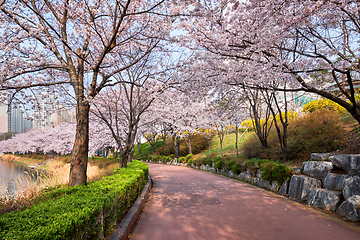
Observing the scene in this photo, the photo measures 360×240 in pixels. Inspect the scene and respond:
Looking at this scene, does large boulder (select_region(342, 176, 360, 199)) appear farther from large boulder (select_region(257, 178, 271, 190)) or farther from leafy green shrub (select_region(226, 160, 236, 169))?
leafy green shrub (select_region(226, 160, 236, 169))

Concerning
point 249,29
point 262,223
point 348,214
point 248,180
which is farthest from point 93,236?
point 248,180

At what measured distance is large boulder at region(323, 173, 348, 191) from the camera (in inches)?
199

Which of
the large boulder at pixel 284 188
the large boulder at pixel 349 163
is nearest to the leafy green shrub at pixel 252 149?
the large boulder at pixel 284 188

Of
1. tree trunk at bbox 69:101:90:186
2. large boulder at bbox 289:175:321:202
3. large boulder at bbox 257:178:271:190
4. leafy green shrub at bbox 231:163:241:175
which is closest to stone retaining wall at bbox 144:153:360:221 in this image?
large boulder at bbox 289:175:321:202

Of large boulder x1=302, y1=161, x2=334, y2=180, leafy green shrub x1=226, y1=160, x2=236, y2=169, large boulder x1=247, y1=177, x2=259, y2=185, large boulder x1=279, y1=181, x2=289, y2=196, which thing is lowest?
large boulder x1=247, y1=177, x2=259, y2=185

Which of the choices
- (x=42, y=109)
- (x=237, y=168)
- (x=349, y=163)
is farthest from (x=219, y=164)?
(x=42, y=109)

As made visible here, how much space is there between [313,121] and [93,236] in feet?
32.1

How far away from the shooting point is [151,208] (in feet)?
19.0

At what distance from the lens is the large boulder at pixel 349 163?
4.83 metres

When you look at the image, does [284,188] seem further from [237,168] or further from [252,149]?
[252,149]

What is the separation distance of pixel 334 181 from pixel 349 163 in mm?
607

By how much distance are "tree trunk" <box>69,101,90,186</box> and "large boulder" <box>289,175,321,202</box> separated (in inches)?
252

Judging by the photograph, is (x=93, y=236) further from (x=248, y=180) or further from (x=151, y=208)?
(x=248, y=180)

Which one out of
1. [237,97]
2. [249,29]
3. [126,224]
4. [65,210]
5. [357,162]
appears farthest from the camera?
[237,97]
